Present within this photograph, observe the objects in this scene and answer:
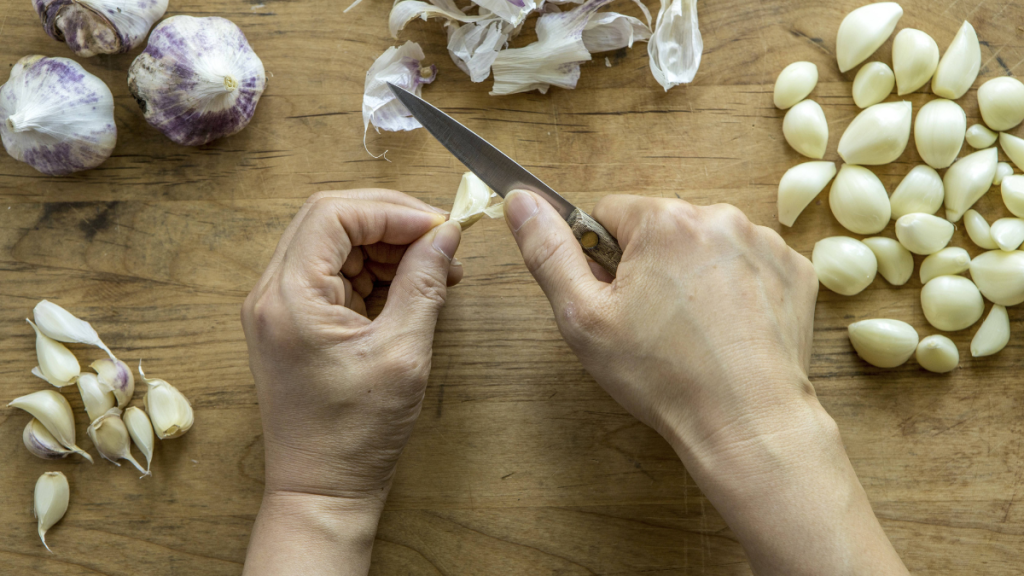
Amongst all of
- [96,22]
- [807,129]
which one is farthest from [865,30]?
[96,22]

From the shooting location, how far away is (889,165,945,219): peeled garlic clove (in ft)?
3.70

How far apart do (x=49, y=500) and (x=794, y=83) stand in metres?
1.52

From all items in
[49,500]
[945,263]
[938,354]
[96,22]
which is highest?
[96,22]

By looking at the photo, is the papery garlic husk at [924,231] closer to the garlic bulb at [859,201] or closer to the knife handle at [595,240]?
the garlic bulb at [859,201]

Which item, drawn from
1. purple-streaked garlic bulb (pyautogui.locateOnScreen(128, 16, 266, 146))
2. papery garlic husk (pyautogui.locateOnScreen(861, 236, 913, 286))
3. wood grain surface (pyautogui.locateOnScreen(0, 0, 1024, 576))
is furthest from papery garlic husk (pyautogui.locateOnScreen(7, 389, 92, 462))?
papery garlic husk (pyautogui.locateOnScreen(861, 236, 913, 286))

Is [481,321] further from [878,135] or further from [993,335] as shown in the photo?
[993,335]

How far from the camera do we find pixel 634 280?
89 centimetres

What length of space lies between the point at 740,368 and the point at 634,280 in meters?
0.19

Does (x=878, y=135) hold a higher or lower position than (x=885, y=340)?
higher

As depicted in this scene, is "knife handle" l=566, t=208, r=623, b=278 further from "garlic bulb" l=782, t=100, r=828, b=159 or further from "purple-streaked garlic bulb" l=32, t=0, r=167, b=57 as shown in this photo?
"purple-streaked garlic bulb" l=32, t=0, r=167, b=57

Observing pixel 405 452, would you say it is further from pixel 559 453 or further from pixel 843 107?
pixel 843 107

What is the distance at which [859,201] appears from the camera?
1.11 meters

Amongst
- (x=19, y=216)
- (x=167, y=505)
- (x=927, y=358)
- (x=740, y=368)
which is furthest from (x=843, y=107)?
(x=19, y=216)

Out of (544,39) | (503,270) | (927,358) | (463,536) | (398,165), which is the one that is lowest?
(463,536)
